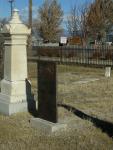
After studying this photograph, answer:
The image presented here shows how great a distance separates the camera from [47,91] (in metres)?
8.24

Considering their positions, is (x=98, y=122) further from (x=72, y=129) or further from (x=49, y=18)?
(x=49, y=18)

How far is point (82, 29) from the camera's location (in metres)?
51.0

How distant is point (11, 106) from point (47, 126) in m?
1.75

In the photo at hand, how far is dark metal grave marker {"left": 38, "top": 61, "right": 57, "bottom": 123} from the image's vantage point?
801cm

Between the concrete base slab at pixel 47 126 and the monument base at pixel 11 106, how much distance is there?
1.27 meters

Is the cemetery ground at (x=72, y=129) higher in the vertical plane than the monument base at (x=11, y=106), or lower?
lower

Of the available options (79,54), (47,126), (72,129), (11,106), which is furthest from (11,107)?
(79,54)

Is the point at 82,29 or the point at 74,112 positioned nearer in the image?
the point at 74,112

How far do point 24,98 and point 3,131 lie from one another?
1.84 m

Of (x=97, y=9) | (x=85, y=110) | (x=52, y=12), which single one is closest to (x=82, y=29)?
(x=97, y=9)

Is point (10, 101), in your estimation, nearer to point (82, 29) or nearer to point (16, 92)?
point (16, 92)

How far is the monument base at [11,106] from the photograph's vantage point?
9.46 m

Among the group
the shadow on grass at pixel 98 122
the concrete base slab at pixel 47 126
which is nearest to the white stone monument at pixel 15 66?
the shadow on grass at pixel 98 122

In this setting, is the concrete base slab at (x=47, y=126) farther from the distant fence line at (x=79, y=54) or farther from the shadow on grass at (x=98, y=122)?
the distant fence line at (x=79, y=54)
